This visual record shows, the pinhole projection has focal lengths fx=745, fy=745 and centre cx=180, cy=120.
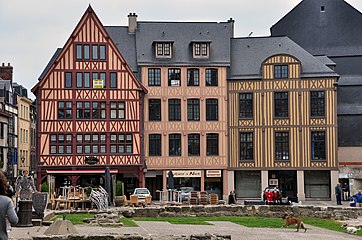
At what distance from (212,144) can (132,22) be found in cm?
1079

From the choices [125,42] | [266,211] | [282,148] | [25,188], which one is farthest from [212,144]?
[25,188]

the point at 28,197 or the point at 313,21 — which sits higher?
the point at 313,21

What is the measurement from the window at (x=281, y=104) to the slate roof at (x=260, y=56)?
1752 mm

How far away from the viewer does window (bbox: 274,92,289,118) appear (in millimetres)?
50000

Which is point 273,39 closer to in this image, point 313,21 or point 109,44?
point 313,21

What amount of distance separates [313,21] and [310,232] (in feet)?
122

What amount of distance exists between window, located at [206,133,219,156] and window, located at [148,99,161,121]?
3637 mm

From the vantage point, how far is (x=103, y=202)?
97.0 feet


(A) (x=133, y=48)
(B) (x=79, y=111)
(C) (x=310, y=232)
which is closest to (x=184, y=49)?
(A) (x=133, y=48)

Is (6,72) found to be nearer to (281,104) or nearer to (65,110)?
(65,110)

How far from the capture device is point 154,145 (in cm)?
5009

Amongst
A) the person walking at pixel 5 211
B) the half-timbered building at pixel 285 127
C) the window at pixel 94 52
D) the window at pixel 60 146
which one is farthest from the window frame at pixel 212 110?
the person walking at pixel 5 211

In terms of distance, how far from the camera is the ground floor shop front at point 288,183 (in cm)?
4994

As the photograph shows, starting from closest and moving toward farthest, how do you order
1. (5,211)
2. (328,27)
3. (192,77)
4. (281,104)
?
(5,211)
(281,104)
(192,77)
(328,27)
